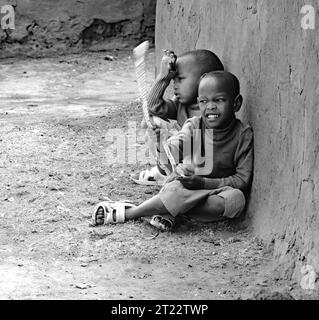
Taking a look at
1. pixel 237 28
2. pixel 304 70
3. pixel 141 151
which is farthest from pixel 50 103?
pixel 304 70

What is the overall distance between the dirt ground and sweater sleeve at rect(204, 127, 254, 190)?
0.21m

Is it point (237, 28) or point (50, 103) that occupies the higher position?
point (237, 28)

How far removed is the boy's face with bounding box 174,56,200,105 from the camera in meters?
4.95

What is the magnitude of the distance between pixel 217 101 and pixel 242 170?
0.38 m

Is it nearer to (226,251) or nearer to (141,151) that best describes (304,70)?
(226,251)

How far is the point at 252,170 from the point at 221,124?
289 millimetres

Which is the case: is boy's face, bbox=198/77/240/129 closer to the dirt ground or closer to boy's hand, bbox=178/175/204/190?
boy's hand, bbox=178/175/204/190

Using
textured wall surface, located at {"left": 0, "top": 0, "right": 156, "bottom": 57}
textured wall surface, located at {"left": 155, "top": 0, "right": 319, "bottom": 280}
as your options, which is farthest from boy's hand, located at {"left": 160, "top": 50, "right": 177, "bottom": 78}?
textured wall surface, located at {"left": 0, "top": 0, "right": 156, "bottom": 57}

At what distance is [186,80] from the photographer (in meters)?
4.98

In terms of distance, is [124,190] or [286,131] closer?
[286,131]

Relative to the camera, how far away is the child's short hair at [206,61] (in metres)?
4.92

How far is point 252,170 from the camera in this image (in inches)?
176
